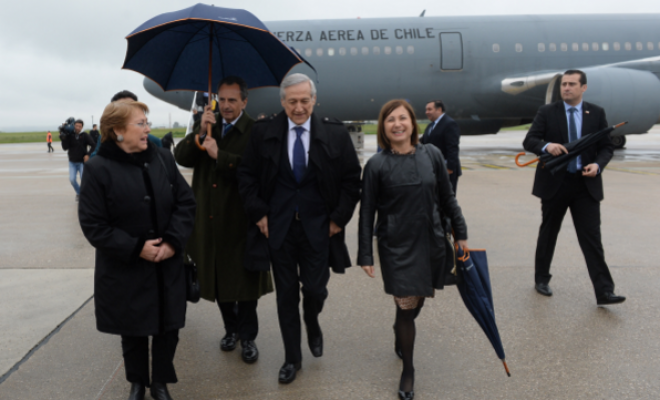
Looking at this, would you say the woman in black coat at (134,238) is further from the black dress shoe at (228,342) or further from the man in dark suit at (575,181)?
the man in dark suit at (575,181)

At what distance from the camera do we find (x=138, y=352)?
2639 millimetres

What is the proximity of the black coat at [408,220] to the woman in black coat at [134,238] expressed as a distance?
103 cm

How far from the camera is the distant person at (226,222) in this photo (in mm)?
3162

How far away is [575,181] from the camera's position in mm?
4008

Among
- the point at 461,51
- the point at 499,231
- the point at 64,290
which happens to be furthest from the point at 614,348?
the point at 461,51

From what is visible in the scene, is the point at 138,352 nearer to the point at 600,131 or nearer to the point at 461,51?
the point at 600,131

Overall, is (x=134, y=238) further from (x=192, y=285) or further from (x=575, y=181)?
(x=575, y=181)

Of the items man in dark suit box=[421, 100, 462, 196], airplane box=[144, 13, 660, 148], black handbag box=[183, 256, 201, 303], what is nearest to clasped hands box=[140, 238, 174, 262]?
black handbag box=[183, 256, 201, 303]

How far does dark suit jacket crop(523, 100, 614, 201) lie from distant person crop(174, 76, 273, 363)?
8.21 feet

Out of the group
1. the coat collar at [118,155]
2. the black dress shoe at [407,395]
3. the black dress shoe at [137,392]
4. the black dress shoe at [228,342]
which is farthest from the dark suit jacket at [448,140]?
the black dress shoe at [137,392]

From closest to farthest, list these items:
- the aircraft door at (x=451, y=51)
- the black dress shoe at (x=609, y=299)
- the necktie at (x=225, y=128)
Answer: the necktie at (x=225, y=128) → the black dress shoe at (x=609, y=299) → the aircraft door at (x=451, y=51)

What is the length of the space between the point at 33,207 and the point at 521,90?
42.8 ft

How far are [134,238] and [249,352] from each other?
1166mm

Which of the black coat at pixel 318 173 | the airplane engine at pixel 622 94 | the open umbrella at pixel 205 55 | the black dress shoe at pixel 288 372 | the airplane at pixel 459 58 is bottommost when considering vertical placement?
the black dress shoe at pixel 288 372
